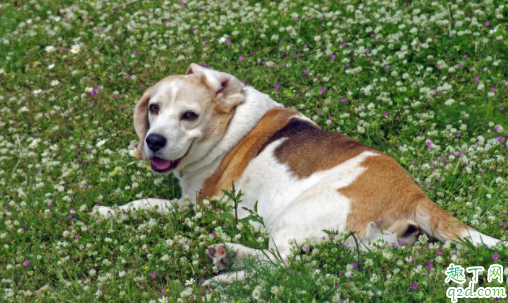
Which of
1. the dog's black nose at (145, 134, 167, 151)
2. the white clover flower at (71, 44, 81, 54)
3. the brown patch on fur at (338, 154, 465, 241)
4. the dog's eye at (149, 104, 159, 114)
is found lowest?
the white clover flower at (71, 44, 81, 54)

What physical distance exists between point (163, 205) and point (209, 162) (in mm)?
574

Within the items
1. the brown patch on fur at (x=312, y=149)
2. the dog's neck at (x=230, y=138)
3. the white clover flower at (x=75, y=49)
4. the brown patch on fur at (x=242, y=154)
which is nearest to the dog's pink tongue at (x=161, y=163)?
the dog's neck at (x=230, y=138)

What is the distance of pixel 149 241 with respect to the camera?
14.8 ft

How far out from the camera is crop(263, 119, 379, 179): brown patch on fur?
14.7ft

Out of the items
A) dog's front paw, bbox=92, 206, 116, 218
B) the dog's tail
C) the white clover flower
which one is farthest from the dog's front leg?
the white clover flower

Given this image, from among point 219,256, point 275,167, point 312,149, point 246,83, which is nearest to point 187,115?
point 275,167

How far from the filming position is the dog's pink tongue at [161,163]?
4.98m

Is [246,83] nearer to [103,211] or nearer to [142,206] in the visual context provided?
[142,206]

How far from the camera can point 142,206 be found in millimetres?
5047

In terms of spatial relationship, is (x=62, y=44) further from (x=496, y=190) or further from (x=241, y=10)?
(x=496, y=190)

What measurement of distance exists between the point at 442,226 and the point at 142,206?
2603mm

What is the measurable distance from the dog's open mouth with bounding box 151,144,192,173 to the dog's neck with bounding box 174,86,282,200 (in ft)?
0.61

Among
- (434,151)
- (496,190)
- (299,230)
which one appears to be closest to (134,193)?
(299,230)

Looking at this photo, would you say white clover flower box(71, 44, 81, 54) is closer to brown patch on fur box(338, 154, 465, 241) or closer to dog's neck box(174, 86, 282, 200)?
dog's neck box(174, 86, 282, 200)
